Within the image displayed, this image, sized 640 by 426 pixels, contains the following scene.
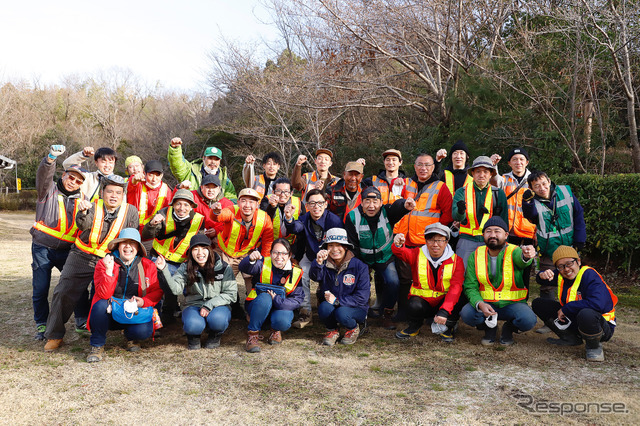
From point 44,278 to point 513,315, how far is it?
468cm

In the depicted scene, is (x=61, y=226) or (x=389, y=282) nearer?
(x=61, y=226)

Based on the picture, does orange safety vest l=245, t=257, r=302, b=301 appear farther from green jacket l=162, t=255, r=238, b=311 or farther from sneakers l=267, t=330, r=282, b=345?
sneakers l=267, t=330, r=282, b=345

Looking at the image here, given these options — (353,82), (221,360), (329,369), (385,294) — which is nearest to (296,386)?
(329,369)

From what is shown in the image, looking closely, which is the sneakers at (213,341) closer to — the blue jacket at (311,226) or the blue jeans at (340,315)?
the blue jeans at (340,315)

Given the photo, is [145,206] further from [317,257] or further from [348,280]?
[348,280]

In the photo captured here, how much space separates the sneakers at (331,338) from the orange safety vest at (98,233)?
2303mm

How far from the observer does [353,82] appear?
11914 millimetres

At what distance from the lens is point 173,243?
507cm

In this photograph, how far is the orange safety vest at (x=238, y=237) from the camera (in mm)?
5273

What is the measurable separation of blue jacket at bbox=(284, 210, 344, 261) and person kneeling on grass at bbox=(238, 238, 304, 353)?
462 mm

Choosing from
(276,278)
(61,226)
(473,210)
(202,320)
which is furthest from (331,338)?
(61,226)

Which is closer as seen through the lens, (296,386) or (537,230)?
(296,386)

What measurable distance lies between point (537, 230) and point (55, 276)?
751 centimetres

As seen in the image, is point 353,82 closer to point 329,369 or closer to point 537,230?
point 537,230
